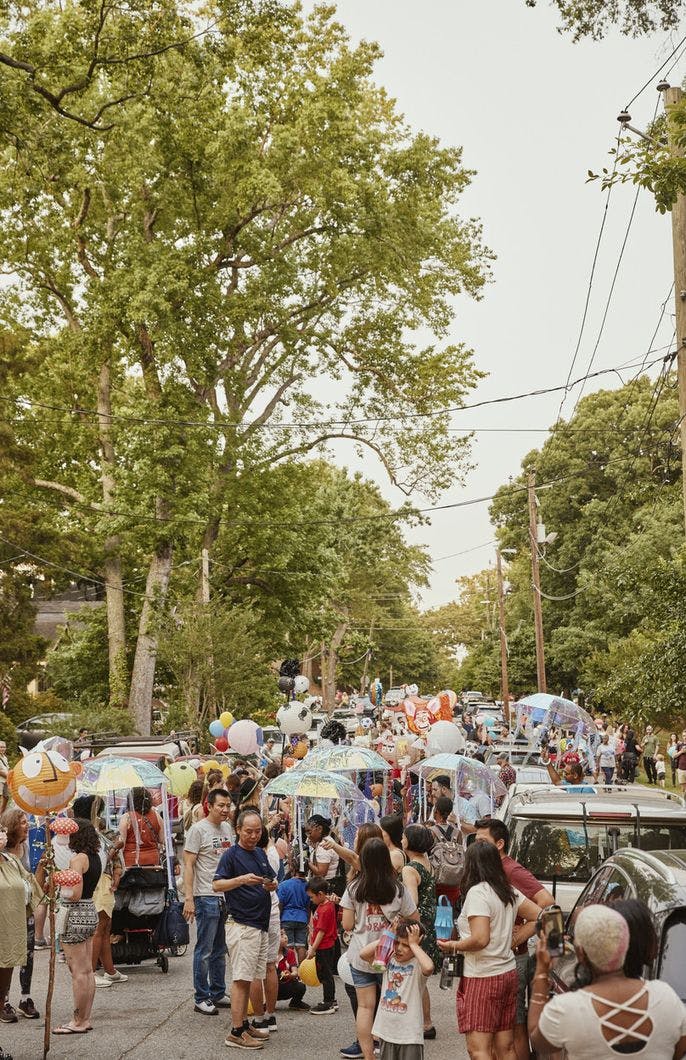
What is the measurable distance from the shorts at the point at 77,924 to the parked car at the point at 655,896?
407 cm

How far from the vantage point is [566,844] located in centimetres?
873

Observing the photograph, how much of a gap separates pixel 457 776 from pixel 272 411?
2015 centimetres

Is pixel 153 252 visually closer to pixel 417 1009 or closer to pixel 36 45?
pixel 36 45

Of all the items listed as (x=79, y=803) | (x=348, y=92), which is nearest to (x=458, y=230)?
(x=348, y=92)

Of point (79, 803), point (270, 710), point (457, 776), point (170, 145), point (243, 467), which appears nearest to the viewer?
point (79, 803)

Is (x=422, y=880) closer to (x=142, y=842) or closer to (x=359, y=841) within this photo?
(x=359, y=841)

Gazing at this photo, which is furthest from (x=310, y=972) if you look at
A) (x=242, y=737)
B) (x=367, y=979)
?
(x=242, y=737)

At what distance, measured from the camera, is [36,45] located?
16.5 m

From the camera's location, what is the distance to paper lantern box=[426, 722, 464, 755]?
20.7 meters

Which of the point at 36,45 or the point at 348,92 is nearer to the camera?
the point at 36,45

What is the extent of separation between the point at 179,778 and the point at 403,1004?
10278 millimetres

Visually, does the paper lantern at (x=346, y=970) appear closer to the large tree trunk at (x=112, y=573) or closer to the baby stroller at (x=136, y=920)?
the baby stroller at (x=136, y=920)

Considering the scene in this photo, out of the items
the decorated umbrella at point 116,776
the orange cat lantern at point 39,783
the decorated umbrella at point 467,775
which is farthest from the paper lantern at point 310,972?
the decorated umbrella at point 467,775

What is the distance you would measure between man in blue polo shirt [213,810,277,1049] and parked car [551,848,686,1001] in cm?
295
